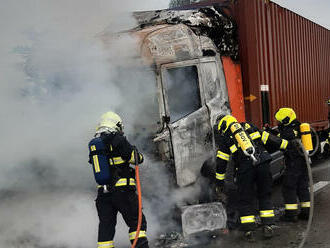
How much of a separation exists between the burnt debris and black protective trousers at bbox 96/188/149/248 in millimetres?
2411

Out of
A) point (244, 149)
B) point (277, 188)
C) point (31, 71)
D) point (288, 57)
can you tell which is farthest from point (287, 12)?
point (31, 71)

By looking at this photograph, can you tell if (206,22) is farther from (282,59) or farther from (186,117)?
(282,59)

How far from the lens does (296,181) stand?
15.9 feet

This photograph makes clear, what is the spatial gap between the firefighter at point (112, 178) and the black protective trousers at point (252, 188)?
1.38m

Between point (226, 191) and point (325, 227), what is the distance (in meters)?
1.24

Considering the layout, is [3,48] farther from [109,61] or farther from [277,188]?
[277,188]

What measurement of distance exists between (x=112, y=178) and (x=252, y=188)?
5.92 feet

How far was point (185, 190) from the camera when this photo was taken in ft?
15.2

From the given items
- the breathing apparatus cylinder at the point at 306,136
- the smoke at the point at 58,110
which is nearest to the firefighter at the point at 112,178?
the smoke at the point at 58,110

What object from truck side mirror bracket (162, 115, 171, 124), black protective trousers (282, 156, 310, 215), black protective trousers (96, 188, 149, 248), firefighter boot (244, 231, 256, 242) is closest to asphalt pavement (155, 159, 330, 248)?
firefighter boot (244, 231, 256, 242)

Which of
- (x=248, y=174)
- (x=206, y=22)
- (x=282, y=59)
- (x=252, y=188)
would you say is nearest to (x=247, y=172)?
(x=248, y=174)

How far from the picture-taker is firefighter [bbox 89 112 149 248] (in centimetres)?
333

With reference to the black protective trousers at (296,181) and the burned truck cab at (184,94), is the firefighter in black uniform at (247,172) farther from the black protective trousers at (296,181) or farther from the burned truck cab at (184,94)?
the black protective trousers at (296,181)

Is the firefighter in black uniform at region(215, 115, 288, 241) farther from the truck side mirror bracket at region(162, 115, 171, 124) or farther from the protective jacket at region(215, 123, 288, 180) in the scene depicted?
the truck side mirror bracket at region(162, 115, 171, 124)
